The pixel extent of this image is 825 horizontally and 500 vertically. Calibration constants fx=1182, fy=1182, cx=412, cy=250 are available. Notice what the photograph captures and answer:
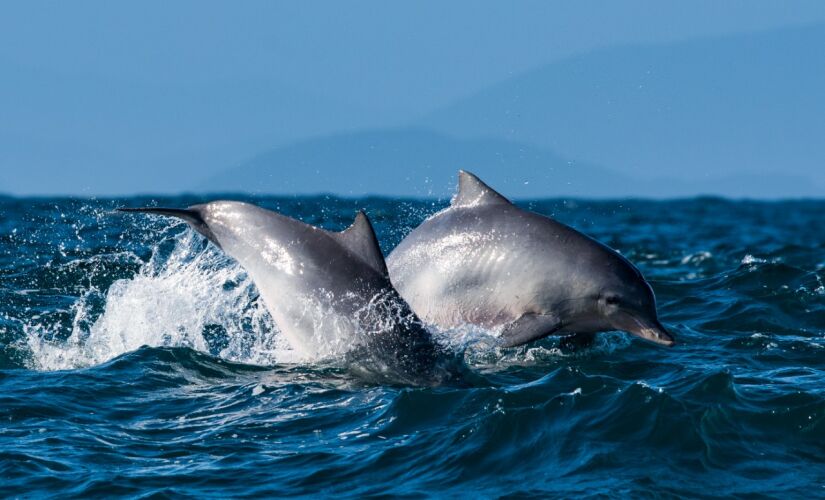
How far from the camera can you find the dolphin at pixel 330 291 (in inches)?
400

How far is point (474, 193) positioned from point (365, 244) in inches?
82.0

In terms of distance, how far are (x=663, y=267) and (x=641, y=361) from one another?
11.8m

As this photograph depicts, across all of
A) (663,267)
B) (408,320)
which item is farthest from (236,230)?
(663,267)

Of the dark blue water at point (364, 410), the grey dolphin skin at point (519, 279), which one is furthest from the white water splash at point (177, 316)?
the grey dolphin skin at point (519, 279)

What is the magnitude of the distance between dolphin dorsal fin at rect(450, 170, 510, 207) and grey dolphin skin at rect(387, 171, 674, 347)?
1 cm

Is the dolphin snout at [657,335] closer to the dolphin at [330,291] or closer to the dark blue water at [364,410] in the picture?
the dark blue water at [364,410]

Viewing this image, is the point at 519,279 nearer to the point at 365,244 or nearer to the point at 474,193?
the point at 474,193

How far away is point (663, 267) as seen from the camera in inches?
910

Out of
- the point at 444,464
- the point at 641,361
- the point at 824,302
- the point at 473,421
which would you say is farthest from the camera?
the point at 824,302

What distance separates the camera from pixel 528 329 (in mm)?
11273

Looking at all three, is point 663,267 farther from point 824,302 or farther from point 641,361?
point 641,361

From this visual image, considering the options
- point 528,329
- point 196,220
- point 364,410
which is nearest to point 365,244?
point 364,410

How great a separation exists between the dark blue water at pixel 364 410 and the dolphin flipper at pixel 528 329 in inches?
11.2

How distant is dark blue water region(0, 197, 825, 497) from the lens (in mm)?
7879
